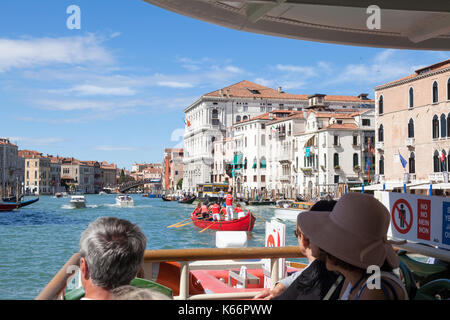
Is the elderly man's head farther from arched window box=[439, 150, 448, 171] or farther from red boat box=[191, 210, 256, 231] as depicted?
arched window box=[439, 150, 448, 171]

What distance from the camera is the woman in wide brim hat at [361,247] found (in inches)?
54.6

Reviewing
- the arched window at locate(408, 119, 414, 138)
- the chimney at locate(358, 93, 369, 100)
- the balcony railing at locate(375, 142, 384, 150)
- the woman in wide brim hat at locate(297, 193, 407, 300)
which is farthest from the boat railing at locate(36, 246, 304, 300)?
the chimney at locate(358, 93, 369, 100)

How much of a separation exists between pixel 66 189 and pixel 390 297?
104623 millimetres

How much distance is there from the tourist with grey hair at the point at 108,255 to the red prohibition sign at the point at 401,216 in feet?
11.5

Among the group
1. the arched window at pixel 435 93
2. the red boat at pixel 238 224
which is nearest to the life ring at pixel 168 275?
the red boat at pixel 238 224

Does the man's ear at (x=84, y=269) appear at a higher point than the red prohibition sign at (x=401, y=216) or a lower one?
higher

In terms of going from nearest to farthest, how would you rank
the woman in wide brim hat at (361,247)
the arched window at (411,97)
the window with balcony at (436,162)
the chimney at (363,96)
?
the woman in wide brim hat at (361,247) → the window with balcony at (436,162) → the arched window at (411,97) → the chimney at (363,96)

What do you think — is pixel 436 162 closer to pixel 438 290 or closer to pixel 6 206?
pixel 438 290

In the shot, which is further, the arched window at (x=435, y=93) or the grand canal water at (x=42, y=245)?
the arched window at (x=435, y=93)

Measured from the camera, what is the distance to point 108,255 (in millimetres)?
1234

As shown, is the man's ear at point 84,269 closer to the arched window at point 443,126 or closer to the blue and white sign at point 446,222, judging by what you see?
the blue and white sign at point 446,222

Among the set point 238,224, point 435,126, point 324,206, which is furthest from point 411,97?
point 324,206
